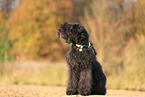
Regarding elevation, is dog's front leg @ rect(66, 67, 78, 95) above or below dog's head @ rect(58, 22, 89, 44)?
below

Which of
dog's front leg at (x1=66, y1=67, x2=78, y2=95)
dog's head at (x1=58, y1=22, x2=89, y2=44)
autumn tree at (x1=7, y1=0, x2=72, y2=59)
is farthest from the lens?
autumn tree at (x1=7, y1=0, x2=72, y2=59)

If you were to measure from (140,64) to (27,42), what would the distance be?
64.0ft

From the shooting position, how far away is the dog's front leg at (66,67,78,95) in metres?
4.50

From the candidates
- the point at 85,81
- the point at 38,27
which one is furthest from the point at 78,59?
the point at 38,27

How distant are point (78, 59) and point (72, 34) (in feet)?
1.68

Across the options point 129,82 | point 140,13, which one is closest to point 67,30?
point 129,82

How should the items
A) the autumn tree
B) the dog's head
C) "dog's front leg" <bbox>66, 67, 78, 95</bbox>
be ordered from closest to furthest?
the dog's head < "dog's front leg" <bbox>66, 67, 78, 95</bbox> < the autumn tree

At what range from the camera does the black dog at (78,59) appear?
14.4ft

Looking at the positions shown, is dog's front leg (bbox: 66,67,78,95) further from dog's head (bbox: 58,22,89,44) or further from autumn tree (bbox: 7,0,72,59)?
autumn tree (bbox: 7,0,72,59)

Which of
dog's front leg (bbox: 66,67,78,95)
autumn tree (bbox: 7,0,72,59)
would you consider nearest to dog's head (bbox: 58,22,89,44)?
dog's front leg (bbox: 66,67,78,95)

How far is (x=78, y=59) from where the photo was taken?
4.44m

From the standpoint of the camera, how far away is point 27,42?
26922mm

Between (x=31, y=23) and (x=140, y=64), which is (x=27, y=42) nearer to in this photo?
(x=31, y=23)

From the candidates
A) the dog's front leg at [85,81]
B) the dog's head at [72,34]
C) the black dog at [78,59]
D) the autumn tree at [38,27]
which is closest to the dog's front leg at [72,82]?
the black dog at [78,59]
